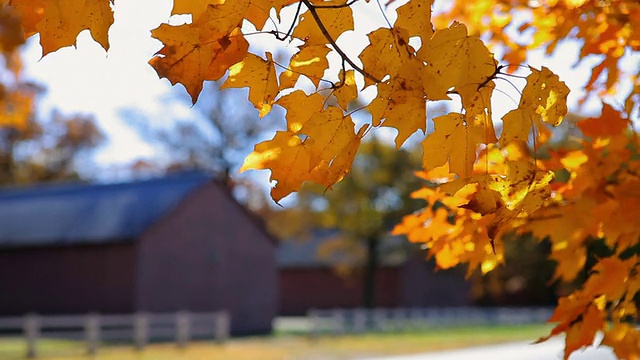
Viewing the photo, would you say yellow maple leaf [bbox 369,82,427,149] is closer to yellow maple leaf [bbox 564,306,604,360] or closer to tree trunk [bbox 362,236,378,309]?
yellow maple leaf [bbox 564,306,604,360]

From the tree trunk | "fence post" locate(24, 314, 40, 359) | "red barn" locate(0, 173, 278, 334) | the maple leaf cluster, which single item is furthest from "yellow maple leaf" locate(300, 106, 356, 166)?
the tree trunk

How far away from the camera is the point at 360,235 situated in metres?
36.6

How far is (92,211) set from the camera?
96.3 ft

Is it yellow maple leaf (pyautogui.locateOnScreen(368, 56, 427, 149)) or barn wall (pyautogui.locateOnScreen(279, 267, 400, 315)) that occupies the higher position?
barn wall (pyautogui.locateOnScreen(279, 267, 400, 315))

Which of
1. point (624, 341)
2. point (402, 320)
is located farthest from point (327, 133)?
point (402, 320)

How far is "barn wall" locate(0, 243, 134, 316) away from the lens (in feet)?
89.0

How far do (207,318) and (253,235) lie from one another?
6.90 metres

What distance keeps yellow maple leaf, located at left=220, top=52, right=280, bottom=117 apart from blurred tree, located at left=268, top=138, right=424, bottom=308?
31159 millimetres

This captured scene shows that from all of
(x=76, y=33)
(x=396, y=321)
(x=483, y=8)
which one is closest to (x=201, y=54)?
(x=76, y=33)

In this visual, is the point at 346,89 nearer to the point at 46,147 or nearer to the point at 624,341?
the point at 624,341

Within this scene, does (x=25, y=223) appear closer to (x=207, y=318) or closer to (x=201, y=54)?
(x=207, y=318)

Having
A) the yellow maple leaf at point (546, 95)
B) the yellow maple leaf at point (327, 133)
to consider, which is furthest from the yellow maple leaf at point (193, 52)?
the yellow maple leaf at point (546, 95)

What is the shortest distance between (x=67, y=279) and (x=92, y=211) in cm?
252

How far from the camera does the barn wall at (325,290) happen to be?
44.8 m
